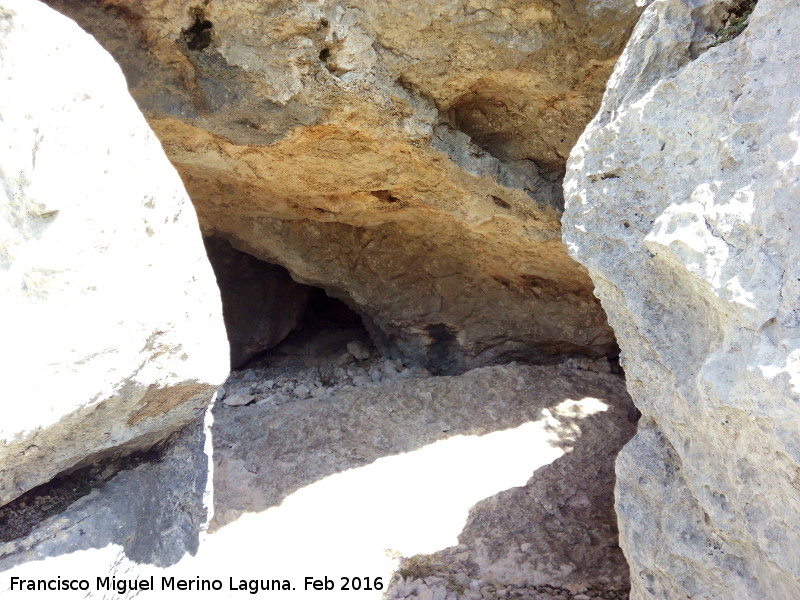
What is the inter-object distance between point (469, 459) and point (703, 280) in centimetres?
154

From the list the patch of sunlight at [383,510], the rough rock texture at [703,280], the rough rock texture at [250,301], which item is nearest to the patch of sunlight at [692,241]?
the rough rock texture at [703,280]

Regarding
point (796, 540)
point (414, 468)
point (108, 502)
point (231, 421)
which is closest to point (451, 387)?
point (414, 468)

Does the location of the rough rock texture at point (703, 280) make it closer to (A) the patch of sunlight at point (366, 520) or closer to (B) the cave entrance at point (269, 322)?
(A) the patch of sunlight at point (366, 520)

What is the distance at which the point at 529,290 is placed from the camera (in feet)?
11.8

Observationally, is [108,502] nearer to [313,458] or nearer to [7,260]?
[7,260]

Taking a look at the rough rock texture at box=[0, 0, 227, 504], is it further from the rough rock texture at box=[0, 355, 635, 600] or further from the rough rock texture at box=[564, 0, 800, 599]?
the rough rock texture at box=[564, 0, 800, 599]

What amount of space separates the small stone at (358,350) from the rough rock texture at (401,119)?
2.91 ft

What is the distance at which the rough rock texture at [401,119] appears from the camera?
2.25 metres

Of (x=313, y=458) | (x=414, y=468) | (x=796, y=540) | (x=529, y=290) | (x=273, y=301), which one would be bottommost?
(x=273, y=301)

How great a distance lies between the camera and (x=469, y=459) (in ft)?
8.69

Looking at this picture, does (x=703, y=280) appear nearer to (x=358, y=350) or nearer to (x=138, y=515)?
(x=138, y=515)

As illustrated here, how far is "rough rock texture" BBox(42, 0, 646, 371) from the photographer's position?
2250mm

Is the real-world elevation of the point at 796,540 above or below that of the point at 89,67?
below

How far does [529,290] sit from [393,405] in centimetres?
107
